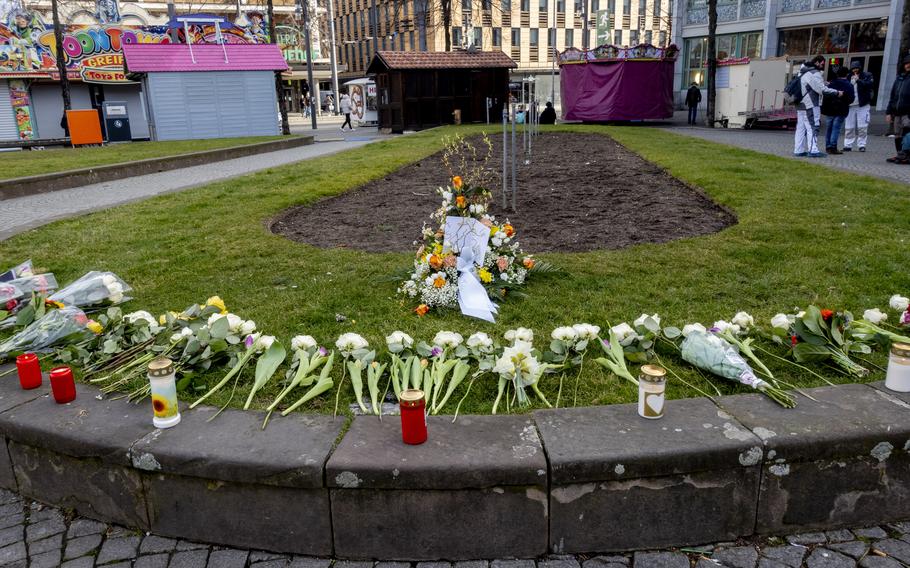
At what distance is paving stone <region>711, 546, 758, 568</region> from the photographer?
8.63 ft

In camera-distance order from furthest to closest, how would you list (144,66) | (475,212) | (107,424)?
(144,66)
(475,212)
(107,424)

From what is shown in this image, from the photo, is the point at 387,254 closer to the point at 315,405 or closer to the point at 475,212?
the point at 475,212

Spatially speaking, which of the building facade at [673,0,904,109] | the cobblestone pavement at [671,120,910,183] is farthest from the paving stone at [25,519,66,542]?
the building facade at [673,0,904,109]

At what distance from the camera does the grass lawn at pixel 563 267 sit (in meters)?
4.32

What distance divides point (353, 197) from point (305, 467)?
805 centimetres

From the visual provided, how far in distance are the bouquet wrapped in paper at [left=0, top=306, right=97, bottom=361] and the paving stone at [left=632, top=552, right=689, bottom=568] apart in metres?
3.22

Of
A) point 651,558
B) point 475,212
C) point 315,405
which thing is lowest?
point 651,558

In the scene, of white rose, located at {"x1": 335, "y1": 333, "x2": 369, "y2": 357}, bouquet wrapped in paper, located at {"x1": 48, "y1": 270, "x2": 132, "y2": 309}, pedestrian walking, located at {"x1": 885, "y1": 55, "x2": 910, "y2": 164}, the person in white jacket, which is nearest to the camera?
white rose, located at {"x1": 335, "y1": 333, "x2": 369, "y2": 357}

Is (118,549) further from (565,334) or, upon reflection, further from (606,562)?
(565,334)

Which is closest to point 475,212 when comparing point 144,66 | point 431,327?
point 431,327

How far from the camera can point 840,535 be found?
2.79 m

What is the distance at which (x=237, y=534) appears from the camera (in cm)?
279

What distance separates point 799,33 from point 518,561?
126ft

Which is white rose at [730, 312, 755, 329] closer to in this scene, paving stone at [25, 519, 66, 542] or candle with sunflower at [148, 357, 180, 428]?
candle with sunflower at [148, 357, 180, 428]
